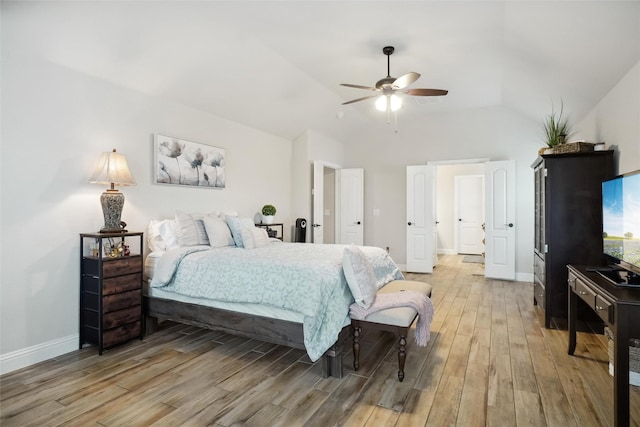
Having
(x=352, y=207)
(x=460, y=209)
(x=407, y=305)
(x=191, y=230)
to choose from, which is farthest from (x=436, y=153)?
(x=191, y=230)

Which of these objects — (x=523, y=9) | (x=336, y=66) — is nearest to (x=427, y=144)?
(x=336, y=66)

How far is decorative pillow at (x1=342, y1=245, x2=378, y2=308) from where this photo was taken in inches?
100

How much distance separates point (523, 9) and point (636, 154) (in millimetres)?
1481

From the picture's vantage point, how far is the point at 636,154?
2730 mm

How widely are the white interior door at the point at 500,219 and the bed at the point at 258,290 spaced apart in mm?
3149

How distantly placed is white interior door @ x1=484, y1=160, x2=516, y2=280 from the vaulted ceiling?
4.40 ft

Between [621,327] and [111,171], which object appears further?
[111,171]

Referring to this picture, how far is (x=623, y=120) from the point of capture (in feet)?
9.84

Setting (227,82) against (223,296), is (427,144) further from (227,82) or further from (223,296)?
(223,296)

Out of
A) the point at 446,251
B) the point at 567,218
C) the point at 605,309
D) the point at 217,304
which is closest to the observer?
the point at 605,309

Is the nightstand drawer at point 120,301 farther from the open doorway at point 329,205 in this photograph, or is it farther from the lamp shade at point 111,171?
the open doorway at point 329,205

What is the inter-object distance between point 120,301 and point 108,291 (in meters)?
0.14

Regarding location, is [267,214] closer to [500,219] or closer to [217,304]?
[217,304]

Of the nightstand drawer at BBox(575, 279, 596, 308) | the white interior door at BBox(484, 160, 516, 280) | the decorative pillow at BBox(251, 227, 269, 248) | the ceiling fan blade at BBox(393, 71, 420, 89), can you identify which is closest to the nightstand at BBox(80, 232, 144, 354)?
the decorative pillow at BBox(251, 227, 269, 248)
